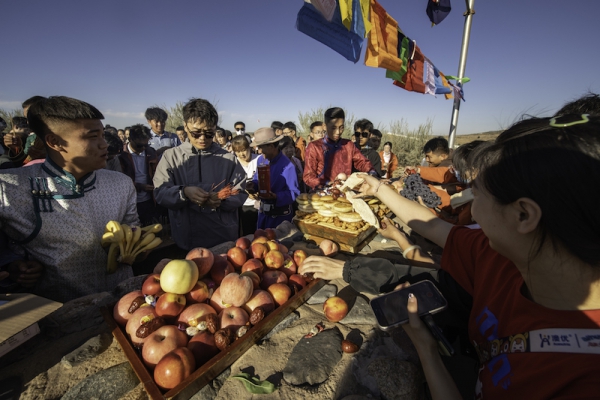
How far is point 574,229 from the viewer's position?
80cm

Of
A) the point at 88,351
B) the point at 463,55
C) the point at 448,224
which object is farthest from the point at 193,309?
the point at 463,55

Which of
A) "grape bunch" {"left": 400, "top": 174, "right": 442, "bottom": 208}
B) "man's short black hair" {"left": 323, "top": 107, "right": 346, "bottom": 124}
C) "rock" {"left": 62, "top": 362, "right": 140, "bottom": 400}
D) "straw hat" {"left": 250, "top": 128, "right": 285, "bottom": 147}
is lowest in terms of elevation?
"rock" {"left": 62, "top": 362, "right": 140, "bottom": 400}

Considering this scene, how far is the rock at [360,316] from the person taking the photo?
1716 mm

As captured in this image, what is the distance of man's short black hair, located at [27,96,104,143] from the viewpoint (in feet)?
6.31

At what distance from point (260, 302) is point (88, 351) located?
96 centimetres

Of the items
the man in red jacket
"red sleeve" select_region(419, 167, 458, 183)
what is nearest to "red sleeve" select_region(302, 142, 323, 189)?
the man in red jacket

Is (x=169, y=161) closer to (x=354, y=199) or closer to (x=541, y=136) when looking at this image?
(x=354, y=199)

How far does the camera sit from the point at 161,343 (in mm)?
1226

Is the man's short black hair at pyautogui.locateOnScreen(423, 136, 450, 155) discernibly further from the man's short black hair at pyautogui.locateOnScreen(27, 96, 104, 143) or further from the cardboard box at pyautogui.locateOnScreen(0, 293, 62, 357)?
the cardboard box at pyautogui.locateOnScreen(0, 293, 62, 357)

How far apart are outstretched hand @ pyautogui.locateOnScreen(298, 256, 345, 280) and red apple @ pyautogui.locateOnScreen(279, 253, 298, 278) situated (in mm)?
69

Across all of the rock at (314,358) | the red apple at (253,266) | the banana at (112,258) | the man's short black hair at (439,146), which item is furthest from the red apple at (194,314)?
the man's short black hair at (439,146)

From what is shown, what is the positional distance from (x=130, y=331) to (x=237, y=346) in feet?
2.03

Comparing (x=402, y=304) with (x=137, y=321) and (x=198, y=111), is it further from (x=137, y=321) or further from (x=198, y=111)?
(x=198, y=111)

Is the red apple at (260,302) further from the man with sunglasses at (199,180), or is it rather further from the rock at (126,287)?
the man with sunglasses at (199,180)
